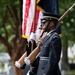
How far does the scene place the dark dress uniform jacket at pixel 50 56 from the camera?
15.8ft

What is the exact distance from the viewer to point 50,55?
15.9ft

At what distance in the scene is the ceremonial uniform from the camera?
15.8 feet

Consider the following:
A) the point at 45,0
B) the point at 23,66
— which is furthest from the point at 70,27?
the point at 23,66

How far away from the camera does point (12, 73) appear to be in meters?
12.4

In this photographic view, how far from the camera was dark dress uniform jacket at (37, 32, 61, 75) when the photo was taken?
4.82 m

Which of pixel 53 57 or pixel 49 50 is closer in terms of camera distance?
pixel 53 57

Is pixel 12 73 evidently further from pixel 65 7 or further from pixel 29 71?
pixel 29 71

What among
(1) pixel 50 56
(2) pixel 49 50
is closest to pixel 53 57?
(1) pixel 50 56

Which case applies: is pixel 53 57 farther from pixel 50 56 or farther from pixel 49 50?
pixel 49 50

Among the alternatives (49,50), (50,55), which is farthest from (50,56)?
(49,50)

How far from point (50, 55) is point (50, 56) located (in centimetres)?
1

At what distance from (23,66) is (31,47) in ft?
1.05

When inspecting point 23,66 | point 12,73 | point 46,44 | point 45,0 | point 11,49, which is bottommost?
point 12,73

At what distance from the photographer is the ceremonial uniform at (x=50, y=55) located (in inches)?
190
